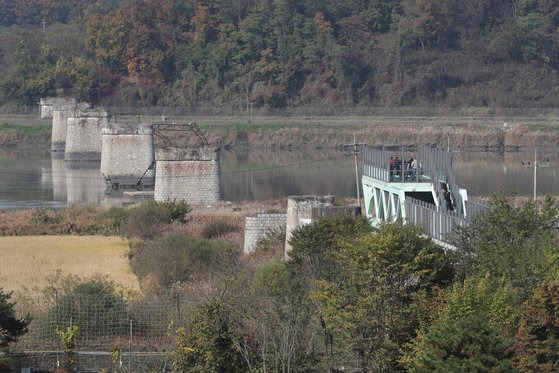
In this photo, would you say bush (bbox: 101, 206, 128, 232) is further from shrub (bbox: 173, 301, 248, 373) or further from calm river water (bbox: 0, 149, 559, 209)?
shrub (bbox: 173, 301, 248, 373)

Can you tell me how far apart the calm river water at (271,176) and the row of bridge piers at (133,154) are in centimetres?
127

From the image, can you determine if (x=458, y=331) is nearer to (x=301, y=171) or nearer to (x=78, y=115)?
(x=301, y=171)

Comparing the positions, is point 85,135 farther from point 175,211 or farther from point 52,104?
point 175,211

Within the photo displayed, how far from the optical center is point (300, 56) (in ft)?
357

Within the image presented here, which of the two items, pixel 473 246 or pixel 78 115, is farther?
pixel 78 115

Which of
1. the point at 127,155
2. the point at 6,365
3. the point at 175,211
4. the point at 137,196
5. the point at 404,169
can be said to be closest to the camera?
the point at 6,365

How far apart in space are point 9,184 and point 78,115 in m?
18.4

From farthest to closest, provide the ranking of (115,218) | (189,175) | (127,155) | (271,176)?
1. (271,176)
2. (127,155)
3. (189,175)
4. (115,218)

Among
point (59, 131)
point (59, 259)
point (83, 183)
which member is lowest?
point (83, 183)

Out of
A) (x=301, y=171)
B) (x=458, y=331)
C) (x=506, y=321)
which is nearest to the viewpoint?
(x=458, y=331)

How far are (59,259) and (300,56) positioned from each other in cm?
7317

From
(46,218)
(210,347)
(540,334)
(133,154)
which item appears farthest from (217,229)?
(133,154)

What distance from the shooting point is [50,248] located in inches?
1554

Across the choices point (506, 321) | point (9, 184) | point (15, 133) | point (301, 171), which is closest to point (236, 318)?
point (506, 321)
